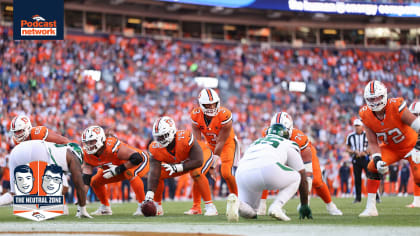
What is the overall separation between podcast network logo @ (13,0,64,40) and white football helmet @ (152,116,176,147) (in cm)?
1070

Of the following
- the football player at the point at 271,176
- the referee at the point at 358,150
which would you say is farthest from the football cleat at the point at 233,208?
the referee at the point at 358,150

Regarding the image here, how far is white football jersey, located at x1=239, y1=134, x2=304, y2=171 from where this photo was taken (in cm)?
806

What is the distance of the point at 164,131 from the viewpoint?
9.94 m

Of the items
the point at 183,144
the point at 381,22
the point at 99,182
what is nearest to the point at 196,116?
the point at 183,144

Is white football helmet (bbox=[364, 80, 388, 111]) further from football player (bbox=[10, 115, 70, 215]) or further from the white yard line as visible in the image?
football player (bbox=[10, 115, 70, 215])

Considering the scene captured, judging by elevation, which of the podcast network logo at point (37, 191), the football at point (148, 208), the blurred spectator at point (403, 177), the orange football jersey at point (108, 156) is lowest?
the blurred spectator at point (403, 177)

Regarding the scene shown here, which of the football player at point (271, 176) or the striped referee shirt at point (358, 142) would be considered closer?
the football player at point (271, 176)

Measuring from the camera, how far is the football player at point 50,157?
8.45 m

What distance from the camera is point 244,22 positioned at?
35469mm

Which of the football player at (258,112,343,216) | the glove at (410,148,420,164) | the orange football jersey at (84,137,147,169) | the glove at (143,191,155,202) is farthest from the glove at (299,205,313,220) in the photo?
the orange football jersey at (84,137,147,169)

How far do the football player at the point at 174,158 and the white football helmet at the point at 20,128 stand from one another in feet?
7.49

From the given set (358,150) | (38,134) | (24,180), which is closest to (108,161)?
(38,134)

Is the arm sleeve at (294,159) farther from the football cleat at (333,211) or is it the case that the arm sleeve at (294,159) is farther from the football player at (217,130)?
the football player at (217,130)

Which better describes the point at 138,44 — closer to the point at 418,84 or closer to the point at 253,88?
the point at 253,88
